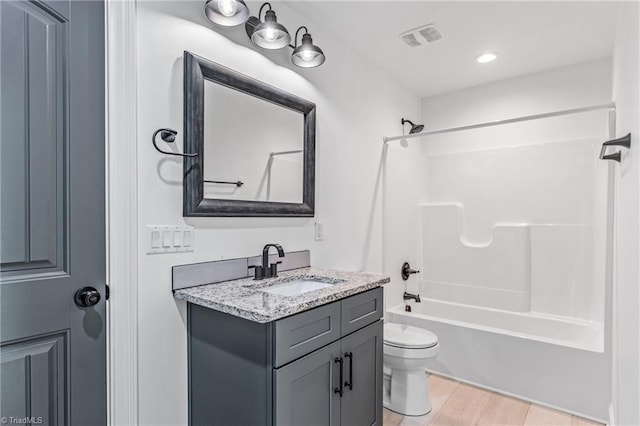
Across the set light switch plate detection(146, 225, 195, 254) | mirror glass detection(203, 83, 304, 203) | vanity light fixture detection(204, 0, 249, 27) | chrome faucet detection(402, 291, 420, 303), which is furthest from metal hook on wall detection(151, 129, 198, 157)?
chrome faucet detection(402, 291, 420, 303)

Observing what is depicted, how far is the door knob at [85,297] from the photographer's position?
121 cm

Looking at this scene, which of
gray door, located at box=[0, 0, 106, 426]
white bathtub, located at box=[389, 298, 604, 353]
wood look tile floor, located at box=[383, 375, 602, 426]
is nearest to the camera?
gray door, located at box=[0, 0, 106, 426]

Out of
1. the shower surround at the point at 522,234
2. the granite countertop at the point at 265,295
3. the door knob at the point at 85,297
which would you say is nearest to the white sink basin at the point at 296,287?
the granite countertop at the point at 265,295

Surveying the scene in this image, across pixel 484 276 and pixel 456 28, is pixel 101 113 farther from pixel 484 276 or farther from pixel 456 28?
pixel 484 276

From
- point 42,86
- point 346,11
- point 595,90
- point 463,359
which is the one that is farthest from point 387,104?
point 42,86

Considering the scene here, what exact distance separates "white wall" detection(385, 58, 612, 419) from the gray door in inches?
87.5

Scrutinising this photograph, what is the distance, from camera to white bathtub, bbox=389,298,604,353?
2523 millimetres

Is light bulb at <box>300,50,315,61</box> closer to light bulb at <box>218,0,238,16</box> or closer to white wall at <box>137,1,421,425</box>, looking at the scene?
white wall at <box>137,1,421,425</box>

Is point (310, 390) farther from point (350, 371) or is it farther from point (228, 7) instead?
point (228, 7)

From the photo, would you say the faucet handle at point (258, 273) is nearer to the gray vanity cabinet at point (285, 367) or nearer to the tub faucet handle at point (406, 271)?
the gray vanity cabinet at point (285, 367)

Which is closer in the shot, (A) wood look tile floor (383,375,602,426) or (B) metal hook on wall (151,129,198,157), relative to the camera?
(B) metal hook on wall (151,129,198,157)

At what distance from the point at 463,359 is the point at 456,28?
236 centimetres

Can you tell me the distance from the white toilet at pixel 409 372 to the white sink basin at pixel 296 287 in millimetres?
753

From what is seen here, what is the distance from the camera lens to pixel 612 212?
2.28 meters
